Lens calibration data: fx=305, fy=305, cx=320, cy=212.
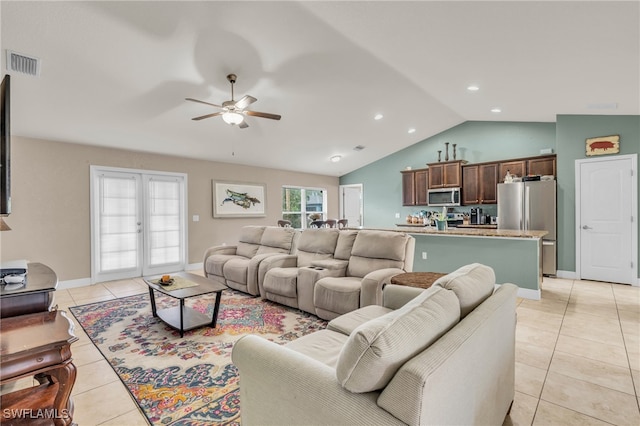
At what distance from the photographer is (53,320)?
177cm

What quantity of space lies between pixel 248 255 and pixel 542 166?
5598 mm

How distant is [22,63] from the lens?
2.98 meters

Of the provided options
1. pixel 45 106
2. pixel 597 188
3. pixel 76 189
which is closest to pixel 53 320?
pixel 45 106

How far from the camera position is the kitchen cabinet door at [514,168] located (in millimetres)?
5910

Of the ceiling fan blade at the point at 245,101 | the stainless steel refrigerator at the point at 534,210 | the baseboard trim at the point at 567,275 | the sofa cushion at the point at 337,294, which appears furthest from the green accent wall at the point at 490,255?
the ceiling fan blade at the point at 245,101

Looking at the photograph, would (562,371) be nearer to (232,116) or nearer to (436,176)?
(232,116)

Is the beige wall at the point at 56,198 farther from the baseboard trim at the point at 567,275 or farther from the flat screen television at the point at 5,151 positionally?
the baseboard trim at the point at 567,275

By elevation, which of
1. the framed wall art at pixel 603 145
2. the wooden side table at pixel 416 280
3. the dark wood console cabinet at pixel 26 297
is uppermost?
the framed wall art at pixel 603 145

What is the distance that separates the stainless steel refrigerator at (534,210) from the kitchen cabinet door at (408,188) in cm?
212

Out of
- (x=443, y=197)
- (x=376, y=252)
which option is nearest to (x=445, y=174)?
(x=443, y=197)

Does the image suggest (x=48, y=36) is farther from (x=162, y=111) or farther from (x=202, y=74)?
(x=162, y=111)

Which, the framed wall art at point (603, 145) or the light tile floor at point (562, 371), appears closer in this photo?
the light tile floor at point (562, 371)

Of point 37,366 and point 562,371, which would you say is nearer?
point 37,366

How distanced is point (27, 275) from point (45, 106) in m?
2.65
